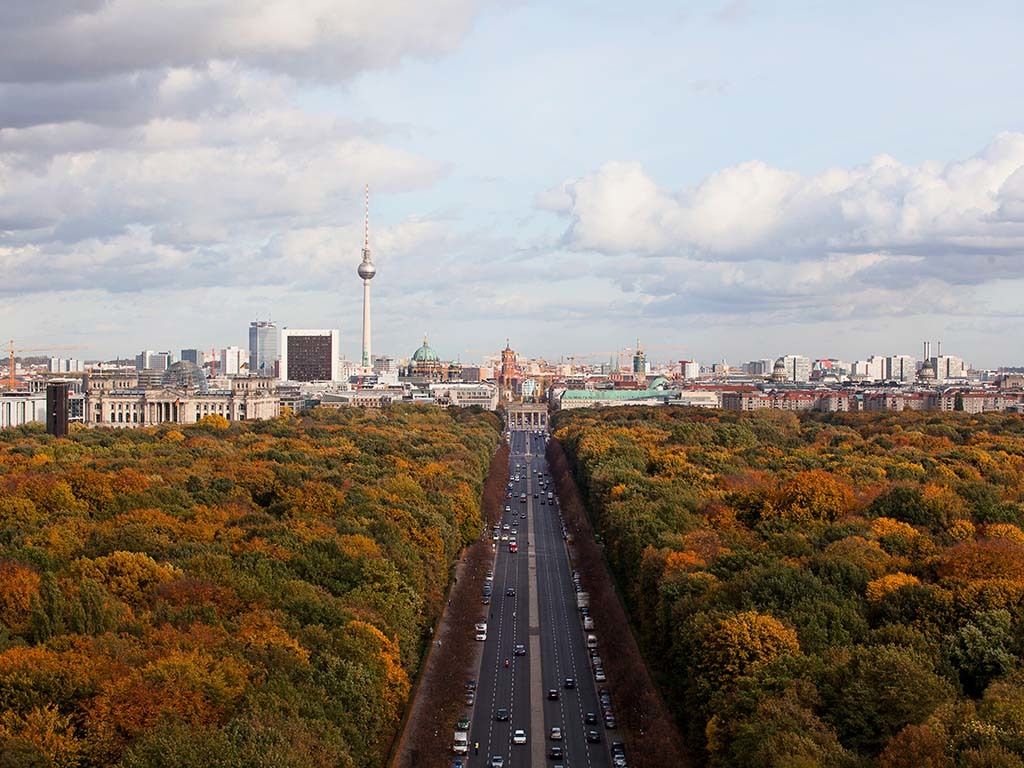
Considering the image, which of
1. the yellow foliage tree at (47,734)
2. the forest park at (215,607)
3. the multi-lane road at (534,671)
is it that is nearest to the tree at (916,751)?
the multi-lane road at (534,671)

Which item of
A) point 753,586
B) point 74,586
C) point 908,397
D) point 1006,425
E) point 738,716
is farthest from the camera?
point 908,397

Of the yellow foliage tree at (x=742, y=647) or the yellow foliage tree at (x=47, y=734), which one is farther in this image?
the yellow foliage tree at (x=742, y=647)

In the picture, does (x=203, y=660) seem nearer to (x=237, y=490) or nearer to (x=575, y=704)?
(x=575, y=704)

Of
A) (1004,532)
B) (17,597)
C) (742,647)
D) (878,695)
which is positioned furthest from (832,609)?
(17,597)

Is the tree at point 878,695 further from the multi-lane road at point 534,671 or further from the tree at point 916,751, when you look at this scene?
the multi-lane road at point 534,671

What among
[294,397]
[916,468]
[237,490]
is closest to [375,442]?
[237,490]

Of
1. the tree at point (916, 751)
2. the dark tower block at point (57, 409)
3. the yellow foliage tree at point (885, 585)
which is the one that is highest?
the dark tower block at point (57, 409)

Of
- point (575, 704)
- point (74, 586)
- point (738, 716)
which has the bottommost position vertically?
point (575, 704)
